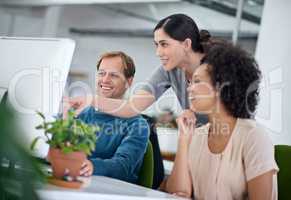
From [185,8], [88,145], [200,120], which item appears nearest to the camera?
[88,145]

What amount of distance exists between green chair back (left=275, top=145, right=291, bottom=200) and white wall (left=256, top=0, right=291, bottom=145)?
942mm

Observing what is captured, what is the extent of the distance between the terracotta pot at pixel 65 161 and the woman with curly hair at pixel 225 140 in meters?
0.60

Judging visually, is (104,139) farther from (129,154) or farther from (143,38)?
(143,38)

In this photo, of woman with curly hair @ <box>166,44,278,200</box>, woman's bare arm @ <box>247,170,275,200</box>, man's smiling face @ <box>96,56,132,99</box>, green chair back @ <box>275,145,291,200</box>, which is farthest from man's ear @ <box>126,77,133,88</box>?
woman's bare arm @ <box>247,170,275,200</box>

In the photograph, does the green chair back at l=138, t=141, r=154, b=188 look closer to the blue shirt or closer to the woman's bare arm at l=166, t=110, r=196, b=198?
the blue shirt

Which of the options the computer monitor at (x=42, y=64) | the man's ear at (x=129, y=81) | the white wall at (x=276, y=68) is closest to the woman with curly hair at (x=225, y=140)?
the man's ear at (x=129, y=81)

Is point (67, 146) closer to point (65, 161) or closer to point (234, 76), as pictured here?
point (65, 161)

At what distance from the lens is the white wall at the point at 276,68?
300 centimetres

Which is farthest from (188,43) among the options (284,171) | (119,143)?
(284,171)

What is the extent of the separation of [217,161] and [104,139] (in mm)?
539

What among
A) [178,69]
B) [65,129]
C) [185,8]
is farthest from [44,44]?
[185,8]

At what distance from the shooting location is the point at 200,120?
1.86 m

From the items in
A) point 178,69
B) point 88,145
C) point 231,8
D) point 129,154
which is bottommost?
point 129,154

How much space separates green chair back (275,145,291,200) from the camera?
181cm
